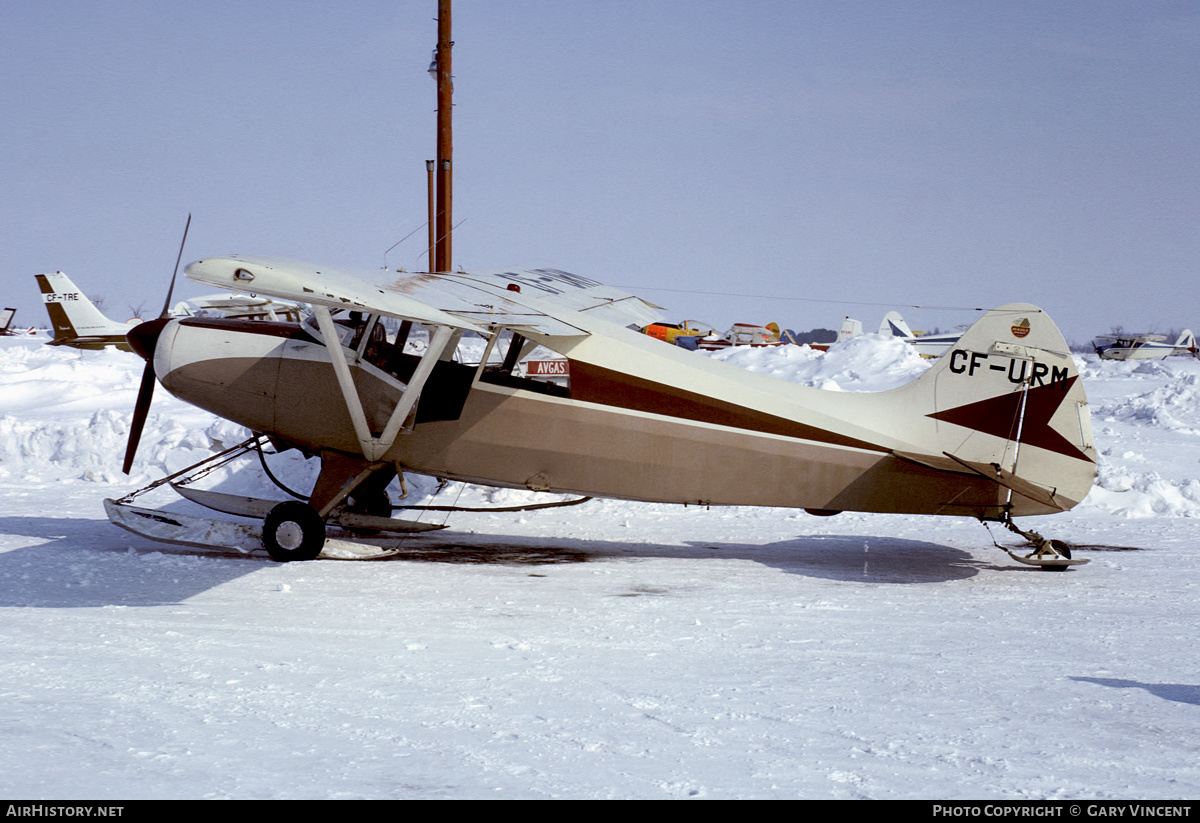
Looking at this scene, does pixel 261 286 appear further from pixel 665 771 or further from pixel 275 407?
pixel 665 771

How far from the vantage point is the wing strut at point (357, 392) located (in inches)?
305

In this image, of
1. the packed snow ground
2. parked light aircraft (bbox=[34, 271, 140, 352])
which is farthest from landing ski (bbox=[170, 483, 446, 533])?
parked light aircraft (bbox=[34, 271, 140, 352])

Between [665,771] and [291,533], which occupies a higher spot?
[665,771]

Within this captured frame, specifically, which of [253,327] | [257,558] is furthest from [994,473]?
[253,327]

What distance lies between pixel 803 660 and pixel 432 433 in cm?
451

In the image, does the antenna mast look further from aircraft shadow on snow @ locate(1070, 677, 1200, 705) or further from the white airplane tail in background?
the white airplane tail in background

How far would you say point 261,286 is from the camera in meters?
6.14

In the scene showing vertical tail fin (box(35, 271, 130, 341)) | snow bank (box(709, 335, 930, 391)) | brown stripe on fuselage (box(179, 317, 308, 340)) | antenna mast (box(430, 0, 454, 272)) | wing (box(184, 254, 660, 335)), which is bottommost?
vertical tail fin (box(35, 271, 130, 341))

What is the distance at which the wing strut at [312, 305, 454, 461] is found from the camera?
775 centimetres

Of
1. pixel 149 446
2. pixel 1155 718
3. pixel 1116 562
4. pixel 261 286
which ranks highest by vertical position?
pixel 261 286

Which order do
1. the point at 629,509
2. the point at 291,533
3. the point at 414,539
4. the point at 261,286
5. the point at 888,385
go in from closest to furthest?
the point at 261,286 < the point at 291,533 < the point at 414,539 < the point at 629,509 < the point at 888,385

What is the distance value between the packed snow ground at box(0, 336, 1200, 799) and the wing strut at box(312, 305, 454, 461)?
1.06m

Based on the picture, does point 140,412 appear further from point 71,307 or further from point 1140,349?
point 1140,349

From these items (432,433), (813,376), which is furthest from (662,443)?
(813,376)
